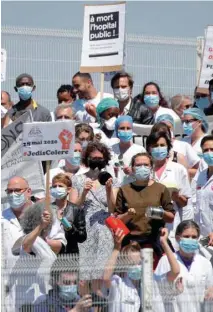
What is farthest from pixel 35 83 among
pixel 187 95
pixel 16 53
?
pixel 187 95

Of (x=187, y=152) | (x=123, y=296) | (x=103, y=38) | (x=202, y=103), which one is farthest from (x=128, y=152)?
(x=123, y=296)

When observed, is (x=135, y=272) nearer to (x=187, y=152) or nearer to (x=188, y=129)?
(x=187, y=152)

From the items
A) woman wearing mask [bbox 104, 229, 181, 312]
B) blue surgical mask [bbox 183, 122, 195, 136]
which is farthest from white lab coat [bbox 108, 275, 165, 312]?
blue surgical mask [bbox 183, 122, 195, 136]

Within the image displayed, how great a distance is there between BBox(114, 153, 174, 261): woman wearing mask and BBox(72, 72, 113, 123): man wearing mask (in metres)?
3.01

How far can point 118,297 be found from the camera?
13.7 meters

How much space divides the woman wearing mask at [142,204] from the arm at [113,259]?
1.27 feet

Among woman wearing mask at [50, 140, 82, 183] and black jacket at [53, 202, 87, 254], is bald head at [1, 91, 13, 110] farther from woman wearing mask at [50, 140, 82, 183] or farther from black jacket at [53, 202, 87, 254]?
black jacket at [53, 202, 87, 254]

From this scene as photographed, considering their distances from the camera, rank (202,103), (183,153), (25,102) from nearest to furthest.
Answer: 1. (183,153)
2. (25,102)
3. (202,103)

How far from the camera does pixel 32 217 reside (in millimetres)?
15266

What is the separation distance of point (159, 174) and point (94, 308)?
10.9 ft

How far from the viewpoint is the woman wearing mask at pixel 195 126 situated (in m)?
18.1

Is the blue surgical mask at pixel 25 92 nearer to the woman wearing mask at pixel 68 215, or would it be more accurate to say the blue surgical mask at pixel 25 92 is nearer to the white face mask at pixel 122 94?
the white face mask at pixel 122 94

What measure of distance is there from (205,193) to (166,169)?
0.51 meters

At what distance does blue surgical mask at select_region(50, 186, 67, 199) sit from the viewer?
16.1 meters
